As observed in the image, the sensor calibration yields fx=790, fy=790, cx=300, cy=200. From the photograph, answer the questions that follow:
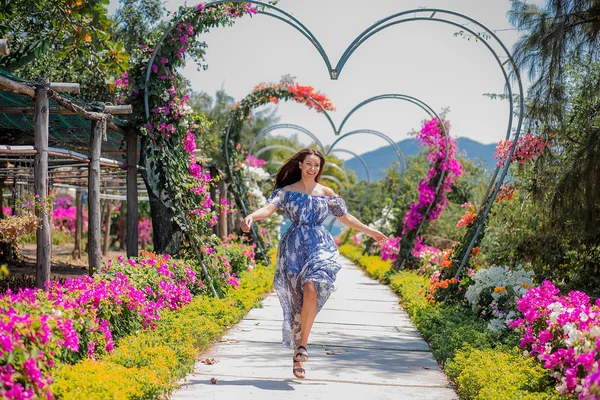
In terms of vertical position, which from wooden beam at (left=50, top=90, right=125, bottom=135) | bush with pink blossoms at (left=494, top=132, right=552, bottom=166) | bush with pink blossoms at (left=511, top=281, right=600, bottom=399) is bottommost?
bush with pink blossoms at (left=511, top=281, right=600, bottom=399)

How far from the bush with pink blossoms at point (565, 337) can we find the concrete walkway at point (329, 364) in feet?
2.21

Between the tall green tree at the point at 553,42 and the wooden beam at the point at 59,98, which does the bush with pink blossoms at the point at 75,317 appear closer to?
the wooden beam at the point at 59,98

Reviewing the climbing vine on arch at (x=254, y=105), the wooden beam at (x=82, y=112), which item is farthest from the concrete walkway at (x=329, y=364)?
the climbing vine on arch at (x=254, y=105)

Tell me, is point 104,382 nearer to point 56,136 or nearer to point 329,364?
point 329,364

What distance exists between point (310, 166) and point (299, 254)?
0.65 metres

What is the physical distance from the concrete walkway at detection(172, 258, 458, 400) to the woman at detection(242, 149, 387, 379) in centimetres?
35

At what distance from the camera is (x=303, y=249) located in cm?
571

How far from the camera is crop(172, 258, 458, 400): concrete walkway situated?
4.85m

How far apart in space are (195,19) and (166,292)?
3.42m

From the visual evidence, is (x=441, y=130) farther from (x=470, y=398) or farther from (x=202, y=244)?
(x=470, y=398)

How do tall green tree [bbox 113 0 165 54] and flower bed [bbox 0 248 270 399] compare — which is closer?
flower bed [bbox 0 248 270 399]

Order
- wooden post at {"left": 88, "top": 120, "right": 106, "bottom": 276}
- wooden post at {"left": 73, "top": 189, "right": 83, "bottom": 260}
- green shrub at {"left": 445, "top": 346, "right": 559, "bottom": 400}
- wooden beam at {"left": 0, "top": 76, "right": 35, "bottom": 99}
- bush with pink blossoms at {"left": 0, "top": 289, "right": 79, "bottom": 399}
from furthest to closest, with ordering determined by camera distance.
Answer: wooden post at {"left": 73, "top": 189, "right": 83, "bottom": 260} < wooden post at {"left": 88, "top": 120, "right": 106, "bottom": 276} < wooden beam at {"left": 0, "top": 76, "right": 35, "bottom": 99} < green shrub at {"left": 445, "top": 346, "right": 559, "bottom": 400} < bush with pink blossoms at {"left": 0, "top": 289, "right": 79, "bottom": 399}

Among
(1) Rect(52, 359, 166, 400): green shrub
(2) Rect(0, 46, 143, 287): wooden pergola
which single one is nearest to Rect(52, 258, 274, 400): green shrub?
(1) Rect(52, 359, 166, 400): green shrub

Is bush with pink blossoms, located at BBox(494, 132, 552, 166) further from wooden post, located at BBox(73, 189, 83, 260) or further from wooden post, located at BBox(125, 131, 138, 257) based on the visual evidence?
wooden post, located at BBox(73, 189, 83, 260)
